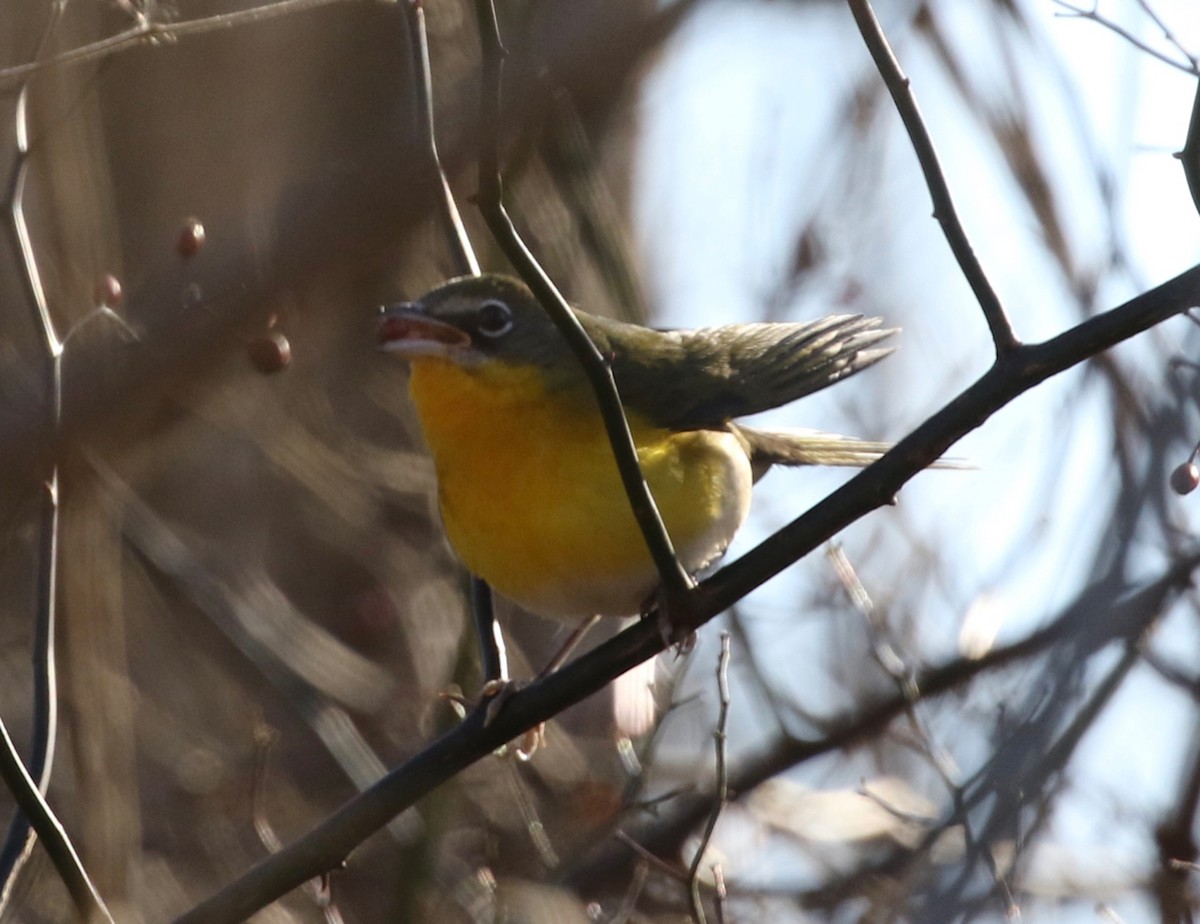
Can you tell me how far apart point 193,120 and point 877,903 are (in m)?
6.26

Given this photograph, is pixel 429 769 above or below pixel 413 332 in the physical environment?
below

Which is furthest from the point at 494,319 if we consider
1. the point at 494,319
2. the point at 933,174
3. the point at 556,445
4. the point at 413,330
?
the point at 933,174

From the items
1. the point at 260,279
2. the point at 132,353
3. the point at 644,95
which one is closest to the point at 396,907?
the point at 132,353

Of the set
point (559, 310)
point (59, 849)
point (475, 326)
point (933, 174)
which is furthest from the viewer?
point (475, 326)

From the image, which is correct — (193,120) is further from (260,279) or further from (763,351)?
(763,351)

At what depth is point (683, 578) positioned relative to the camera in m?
3.22

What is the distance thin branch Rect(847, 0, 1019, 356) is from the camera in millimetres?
3031

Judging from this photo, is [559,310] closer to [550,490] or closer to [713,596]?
[713,596]

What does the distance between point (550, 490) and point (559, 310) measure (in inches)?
47.2

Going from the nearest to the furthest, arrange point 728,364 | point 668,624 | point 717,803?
point 668,624, point 717,803, point 728,364

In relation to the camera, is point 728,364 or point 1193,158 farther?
point 728,364

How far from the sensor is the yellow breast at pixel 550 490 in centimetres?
390

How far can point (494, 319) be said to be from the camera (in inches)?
166

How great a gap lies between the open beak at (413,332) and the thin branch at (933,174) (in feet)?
4.86
